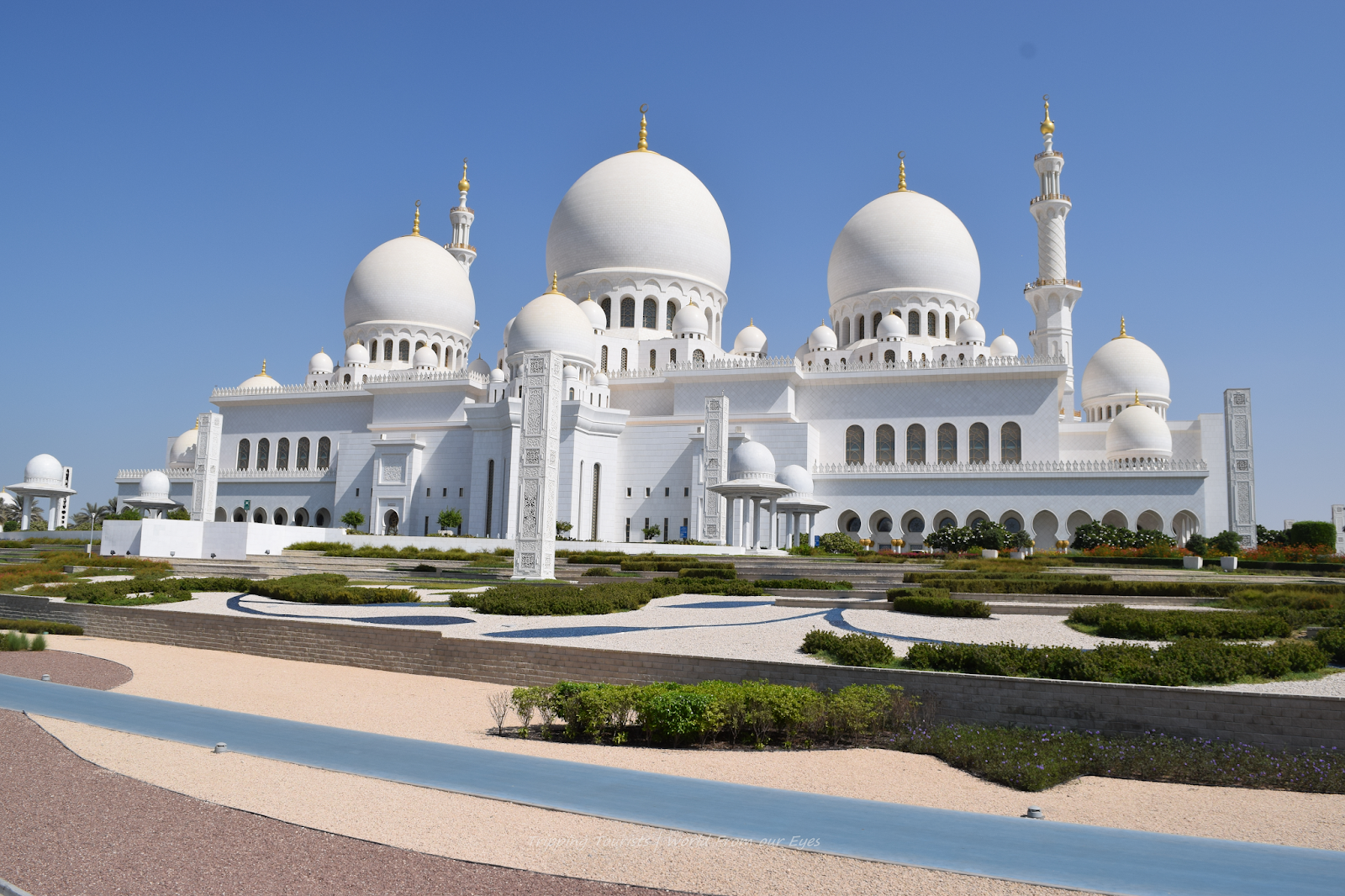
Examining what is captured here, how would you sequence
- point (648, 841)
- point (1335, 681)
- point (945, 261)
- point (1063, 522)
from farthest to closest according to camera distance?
point (945, 261), point (1063, 522), point (1335, 681), point (648, 841)

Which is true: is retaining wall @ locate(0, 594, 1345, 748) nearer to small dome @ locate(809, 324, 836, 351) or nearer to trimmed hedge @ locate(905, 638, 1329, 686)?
trimmed hedge @ locate(905, 638, 1329, 686)

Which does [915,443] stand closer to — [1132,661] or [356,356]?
[356,356]

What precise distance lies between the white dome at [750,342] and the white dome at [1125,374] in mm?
14961

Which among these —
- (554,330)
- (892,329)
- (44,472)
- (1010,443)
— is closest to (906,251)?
(892,329)

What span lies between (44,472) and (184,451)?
770 cm

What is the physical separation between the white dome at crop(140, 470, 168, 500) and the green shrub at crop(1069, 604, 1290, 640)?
3910 cm

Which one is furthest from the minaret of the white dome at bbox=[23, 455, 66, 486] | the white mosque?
the white dome at bbox=[23, 455, 66, 486]

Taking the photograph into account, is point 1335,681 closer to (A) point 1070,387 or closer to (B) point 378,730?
(B) point 378,730

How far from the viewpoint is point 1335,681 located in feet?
27.2

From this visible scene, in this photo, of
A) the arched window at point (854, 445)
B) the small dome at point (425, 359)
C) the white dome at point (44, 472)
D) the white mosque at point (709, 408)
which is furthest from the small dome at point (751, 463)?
the white dome at point (44, 472)

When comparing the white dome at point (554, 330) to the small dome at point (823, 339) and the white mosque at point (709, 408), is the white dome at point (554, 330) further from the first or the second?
the small dome at point (823, 339)

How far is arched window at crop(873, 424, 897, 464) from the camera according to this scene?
38.5 meters

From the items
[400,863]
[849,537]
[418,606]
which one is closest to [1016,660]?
[400,863]

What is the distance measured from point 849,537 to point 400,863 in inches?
1167
